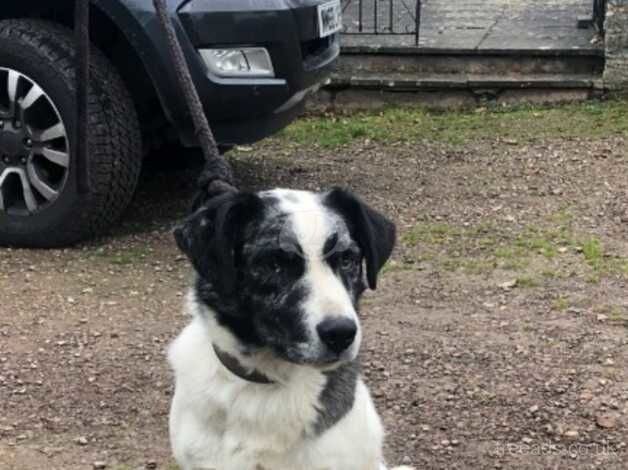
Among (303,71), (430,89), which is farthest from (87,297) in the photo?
(430,89)

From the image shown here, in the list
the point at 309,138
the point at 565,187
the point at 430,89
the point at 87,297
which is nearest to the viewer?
the point at 87,297

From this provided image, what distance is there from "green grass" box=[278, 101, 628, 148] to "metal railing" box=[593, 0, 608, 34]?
1.12 m

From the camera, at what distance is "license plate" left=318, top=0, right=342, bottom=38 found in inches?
259

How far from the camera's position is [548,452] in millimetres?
4234

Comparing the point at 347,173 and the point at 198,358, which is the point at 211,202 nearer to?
the point at 198,358

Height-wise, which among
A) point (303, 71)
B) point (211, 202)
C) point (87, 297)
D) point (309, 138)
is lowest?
point (309, 138)

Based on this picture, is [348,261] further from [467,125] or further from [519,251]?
[467,125]

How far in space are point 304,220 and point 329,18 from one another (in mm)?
3940

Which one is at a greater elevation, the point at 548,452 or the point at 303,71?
the point at 303,71

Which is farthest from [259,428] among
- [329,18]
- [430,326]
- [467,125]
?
[467,125]

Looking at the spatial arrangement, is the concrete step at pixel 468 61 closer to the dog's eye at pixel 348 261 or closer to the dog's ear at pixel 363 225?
the dog's ear at pixel 363 225

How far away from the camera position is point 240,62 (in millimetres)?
6117

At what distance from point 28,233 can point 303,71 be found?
5.93 feet

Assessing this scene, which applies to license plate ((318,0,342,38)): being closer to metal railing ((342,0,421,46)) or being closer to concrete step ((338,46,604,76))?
concrete step ((338,46,604,76))
